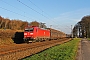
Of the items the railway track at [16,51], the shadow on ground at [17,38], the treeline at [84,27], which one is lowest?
the railway track at [16,51]

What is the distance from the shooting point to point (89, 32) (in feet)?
355

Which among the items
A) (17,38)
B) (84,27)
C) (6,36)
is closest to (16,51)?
(6,36)

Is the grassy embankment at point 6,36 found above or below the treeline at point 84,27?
below

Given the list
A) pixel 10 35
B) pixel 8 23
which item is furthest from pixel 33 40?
pixel 8 23

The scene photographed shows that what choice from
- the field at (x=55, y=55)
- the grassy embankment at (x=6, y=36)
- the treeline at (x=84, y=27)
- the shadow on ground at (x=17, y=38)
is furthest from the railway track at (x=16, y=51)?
the treeline at (x=84, y=27)

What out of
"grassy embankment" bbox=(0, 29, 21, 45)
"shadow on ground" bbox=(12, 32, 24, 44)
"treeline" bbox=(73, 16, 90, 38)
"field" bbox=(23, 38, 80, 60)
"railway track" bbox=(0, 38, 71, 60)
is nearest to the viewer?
"field" bbox=(23, 38, 80, 60)

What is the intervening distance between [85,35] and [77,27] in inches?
400

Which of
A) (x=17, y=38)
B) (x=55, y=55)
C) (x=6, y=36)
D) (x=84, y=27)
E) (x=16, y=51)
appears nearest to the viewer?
(x=55, y=55)

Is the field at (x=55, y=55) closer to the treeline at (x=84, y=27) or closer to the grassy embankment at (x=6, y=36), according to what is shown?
the grassy embankment at (x=6, y=36)

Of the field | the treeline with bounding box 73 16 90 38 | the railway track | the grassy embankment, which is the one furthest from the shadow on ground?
the treeline with bounding box 73 16 90 38

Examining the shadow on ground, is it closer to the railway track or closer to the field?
the railway track

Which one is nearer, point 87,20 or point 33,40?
point 33,40

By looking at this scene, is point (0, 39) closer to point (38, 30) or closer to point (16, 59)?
point (38, 30)

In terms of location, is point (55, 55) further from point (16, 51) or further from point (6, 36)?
point (6, 36)
